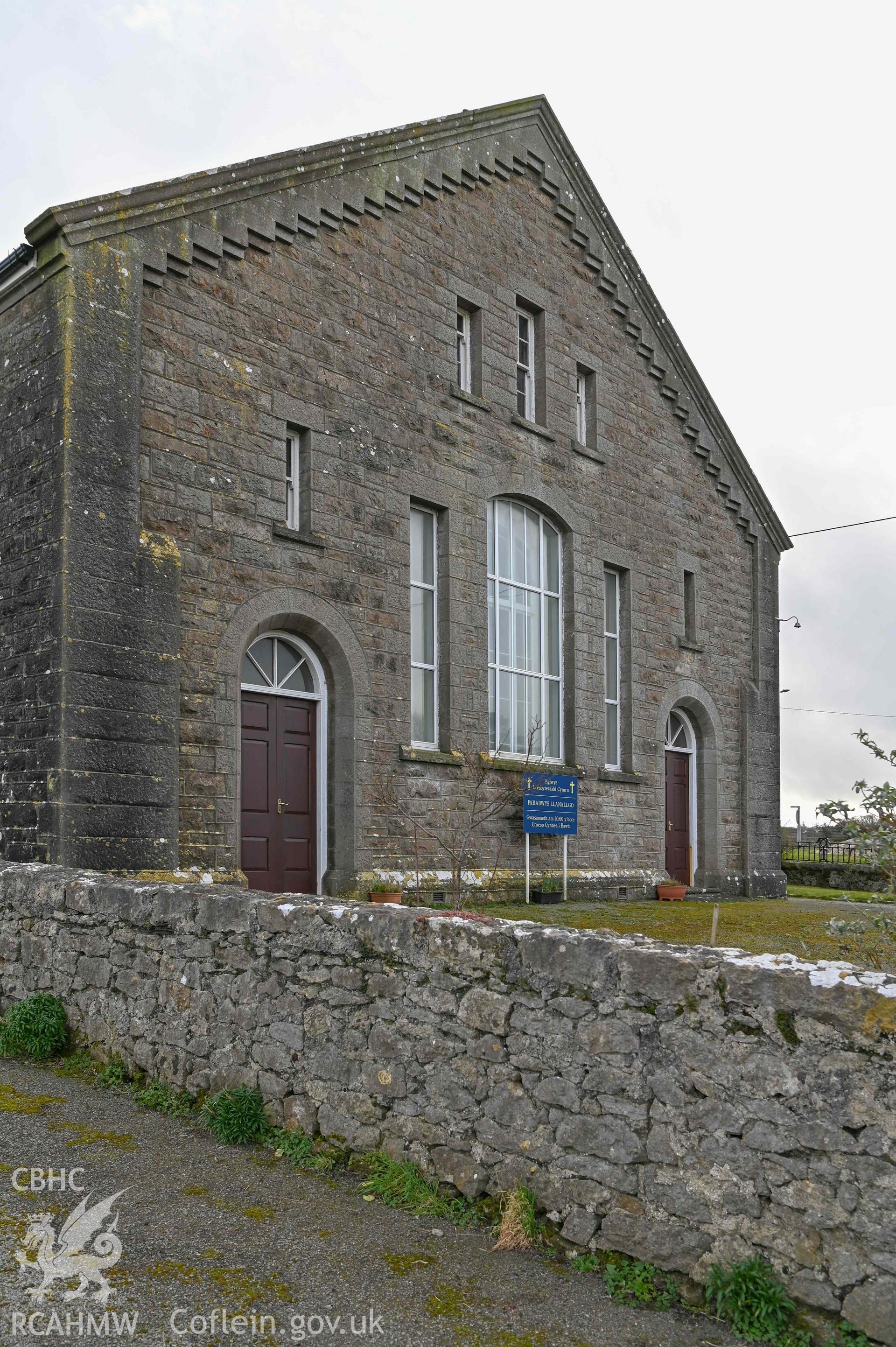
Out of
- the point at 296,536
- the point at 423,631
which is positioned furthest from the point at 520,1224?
the point at 423,631

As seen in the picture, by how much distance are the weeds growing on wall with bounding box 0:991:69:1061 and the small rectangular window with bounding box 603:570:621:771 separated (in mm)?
10526

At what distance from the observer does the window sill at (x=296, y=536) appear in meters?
11.4

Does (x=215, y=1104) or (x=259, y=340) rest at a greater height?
(x=259, y=340)

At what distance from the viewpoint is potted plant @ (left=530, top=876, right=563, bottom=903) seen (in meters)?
14.1

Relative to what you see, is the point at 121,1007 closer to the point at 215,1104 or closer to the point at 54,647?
the point at 215,1104

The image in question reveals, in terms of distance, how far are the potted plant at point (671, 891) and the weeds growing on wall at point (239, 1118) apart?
453 inches

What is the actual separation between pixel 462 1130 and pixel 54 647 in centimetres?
608

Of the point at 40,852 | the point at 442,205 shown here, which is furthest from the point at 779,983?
the point at 442,205

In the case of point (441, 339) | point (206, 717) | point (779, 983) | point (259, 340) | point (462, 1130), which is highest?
point (441, 339)

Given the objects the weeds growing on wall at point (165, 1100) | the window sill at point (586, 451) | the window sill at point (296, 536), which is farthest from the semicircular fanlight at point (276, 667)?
the window sill at point (586, 451)

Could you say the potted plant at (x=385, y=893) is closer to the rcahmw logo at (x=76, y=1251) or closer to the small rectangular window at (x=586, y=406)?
the rcahmw logo at (x=76, y=1251)

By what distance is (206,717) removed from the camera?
10523 millimetres

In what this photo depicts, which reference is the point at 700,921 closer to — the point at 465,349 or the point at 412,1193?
the point at 465,349

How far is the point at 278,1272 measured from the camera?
4.09 m
